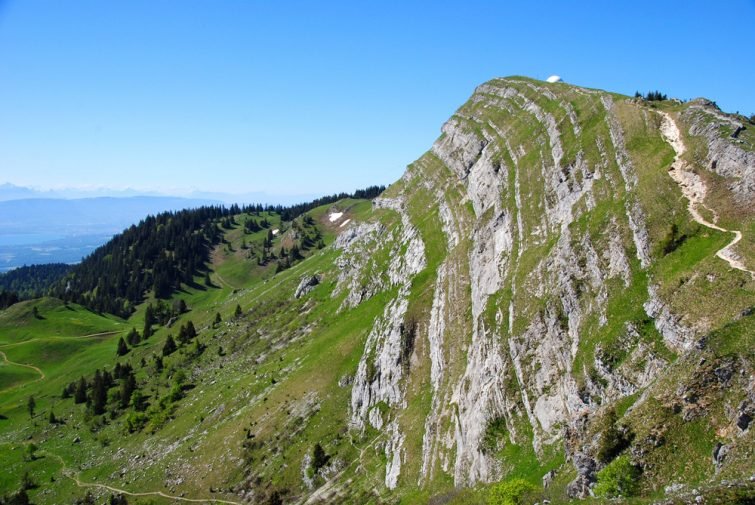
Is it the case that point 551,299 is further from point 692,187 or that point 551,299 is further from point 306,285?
point 306,285

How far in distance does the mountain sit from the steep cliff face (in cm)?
26

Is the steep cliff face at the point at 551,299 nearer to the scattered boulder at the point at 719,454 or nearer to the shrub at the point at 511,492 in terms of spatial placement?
the scattered boulder at the point at 719,454

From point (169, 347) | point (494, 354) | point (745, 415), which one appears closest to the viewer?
point (745, 415)

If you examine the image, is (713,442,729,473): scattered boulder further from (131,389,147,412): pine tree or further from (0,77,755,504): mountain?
(131,389,147,412): pine tree

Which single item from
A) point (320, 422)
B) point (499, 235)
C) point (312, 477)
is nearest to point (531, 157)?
point (499, 235)

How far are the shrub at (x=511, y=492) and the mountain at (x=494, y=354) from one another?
0.17 meters

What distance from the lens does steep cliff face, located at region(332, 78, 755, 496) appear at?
39281 millimetres

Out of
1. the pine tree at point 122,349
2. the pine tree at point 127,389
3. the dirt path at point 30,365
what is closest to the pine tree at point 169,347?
the pine tree at point 127,389

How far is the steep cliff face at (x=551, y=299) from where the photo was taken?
39281 mm

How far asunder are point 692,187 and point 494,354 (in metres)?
27.4

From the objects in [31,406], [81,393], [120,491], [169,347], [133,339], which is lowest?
[31,406]

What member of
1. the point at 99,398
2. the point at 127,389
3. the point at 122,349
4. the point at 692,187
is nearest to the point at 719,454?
the point at 692,187

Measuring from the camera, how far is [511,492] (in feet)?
121

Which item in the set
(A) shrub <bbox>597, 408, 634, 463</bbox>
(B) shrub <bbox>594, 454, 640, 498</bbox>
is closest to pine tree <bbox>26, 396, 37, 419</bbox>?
(A) shrub <bbox>597, 408, 634, 463</bbox>
